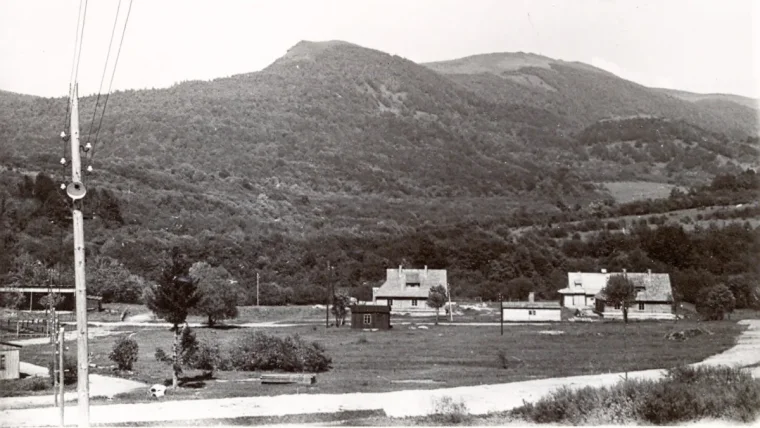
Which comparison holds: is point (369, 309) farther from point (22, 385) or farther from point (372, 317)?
point (22, 385)

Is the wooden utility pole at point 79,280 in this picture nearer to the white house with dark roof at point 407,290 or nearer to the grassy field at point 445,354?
the grassy field at point 445,354

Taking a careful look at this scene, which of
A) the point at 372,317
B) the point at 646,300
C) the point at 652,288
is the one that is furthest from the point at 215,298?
the point at 652,288

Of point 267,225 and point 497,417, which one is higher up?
point 267,225

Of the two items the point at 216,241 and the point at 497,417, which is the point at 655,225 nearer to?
the point at 216,241

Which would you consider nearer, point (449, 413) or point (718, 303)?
point (449, 413)

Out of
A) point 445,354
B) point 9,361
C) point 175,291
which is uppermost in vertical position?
point 175,291

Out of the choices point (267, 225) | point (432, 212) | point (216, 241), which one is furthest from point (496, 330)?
point (432, 212)

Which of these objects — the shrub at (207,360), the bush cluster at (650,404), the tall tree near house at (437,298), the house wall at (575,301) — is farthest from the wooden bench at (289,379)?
the house wall at (575,301)
